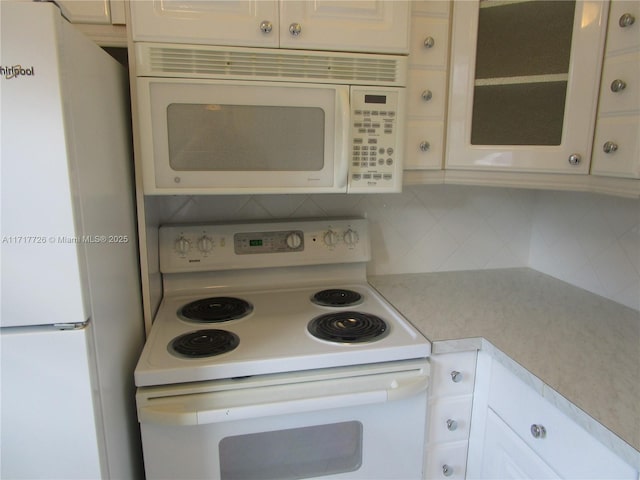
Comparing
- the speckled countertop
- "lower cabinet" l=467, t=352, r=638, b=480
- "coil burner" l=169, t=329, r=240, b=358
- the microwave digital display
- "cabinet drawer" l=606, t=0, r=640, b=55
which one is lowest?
"lower cabinet" l=467, t=352, r=638, b=480

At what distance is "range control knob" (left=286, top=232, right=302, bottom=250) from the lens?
4.98ft

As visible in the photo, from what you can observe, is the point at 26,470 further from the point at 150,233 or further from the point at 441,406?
the point at 441,406

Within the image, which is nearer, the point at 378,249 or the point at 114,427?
the point at 114,427

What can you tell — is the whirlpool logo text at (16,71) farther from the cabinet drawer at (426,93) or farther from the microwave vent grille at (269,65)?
the cabinet drawer at (426,93)

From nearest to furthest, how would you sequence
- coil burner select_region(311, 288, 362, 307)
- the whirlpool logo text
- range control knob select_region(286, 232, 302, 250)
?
the whirlpool logo text < coil burner select_region(311, 288, 362, 307) < range control knob select_region(286, 232, 302, 250)

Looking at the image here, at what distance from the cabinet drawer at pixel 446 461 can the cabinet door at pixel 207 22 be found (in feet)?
4.07

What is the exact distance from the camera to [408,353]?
1.11 m

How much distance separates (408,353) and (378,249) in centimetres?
64

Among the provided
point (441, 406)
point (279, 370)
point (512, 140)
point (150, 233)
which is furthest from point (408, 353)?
point (150, 233)

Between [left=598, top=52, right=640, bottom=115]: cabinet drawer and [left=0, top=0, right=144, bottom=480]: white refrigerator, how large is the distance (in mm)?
1222

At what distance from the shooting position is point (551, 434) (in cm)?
93

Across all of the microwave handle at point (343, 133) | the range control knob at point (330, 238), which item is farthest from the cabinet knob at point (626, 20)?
the range control knob at point (330, 238)

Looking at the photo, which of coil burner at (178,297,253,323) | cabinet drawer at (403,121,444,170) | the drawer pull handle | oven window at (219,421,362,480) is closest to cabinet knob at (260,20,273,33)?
cabinet drawer at (403,121,444,170)

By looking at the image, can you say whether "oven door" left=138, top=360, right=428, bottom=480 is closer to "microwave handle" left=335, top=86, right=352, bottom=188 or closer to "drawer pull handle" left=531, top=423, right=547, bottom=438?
"drawer pull handle" left=531, top=423, right=547, bottom=438
